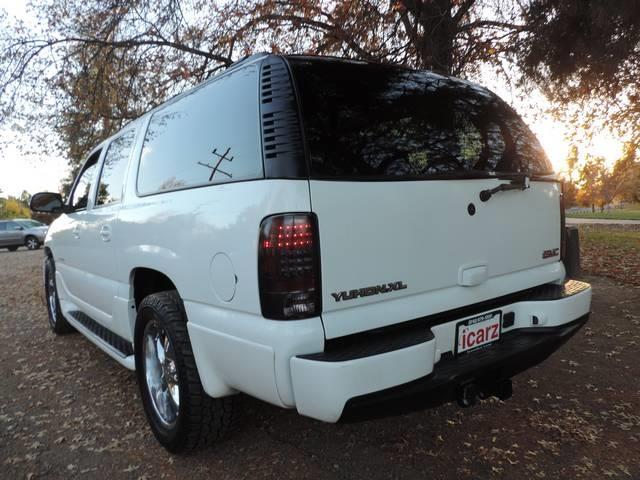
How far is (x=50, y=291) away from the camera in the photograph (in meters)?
→ 5.23

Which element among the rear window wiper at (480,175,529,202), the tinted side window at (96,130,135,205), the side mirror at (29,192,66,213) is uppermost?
the tinted side window at (96,130,135,205)

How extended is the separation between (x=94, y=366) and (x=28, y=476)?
1.72 meters

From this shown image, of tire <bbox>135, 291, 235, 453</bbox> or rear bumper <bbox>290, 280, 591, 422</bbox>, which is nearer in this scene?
rear bumper <bbox>290, 280, 591, 422</bbox>

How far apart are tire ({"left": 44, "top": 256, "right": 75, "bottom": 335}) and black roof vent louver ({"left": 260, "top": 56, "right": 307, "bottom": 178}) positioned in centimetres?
387

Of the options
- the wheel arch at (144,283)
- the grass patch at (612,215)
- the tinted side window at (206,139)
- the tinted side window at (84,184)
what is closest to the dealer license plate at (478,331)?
the tinted side window at (206,139)

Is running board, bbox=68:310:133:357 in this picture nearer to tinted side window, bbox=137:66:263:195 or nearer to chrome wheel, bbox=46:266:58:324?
chrome wheel, bbox=46:266:58:324

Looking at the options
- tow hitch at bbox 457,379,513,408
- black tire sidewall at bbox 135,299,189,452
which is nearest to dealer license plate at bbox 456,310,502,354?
tow hitch at bbox 457,379,513,408

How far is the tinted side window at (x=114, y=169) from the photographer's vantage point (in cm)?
320

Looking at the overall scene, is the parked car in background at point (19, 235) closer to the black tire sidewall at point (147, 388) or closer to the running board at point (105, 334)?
the running board at point (105, 334)

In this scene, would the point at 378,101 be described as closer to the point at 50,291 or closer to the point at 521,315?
the point at 521,315

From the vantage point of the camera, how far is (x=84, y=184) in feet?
13.7

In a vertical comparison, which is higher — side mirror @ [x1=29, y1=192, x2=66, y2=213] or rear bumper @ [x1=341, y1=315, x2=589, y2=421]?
side mirror @ [x1=29, y1=192, x2=66, y2=213]

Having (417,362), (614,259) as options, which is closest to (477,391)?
(417,362)

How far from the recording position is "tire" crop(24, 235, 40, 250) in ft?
75.2
